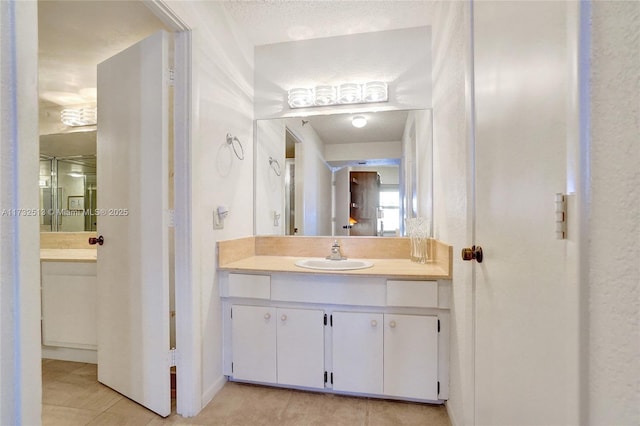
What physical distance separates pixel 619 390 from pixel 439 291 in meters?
1.19

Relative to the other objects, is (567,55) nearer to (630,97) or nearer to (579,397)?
(630,97)

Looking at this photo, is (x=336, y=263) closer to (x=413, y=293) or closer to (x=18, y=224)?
(x=413, y=293)

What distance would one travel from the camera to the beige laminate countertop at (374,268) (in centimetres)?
159

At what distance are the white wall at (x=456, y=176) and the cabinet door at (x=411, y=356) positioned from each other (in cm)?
10

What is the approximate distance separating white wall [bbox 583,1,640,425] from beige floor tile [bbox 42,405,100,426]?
2.24m

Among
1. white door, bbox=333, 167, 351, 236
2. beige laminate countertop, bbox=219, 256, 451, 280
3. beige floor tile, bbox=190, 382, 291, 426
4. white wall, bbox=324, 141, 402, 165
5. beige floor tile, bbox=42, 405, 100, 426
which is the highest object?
white wall, bbox=324, 141, 402, 165

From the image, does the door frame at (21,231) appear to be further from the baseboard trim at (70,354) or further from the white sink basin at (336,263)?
the baseboard trim at (70,354)

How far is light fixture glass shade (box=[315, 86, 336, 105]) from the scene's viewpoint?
2.18 meters

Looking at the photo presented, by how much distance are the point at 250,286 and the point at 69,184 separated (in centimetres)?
216

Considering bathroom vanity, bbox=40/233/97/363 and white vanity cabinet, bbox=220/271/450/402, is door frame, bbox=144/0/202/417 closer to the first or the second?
white vanity cabinet, bbox=220/271/450/402

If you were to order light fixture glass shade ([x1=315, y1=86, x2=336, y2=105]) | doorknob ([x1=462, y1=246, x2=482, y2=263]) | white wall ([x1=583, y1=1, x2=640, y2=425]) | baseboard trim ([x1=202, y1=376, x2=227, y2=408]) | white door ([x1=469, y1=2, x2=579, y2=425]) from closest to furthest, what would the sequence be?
white wall ([x1=583, y1=1, x2=640, y2=425])
white door ([x1=469, y1=2, x2=579, y2=425])
doorknob ([x1=462, y1=246, x2=482, y2=263])
baseboard trim ([x1=202, y1=376, x2=227, y2=408])
light fixture glass shade ([x1=315, y1=86, x2=336, y2=105])

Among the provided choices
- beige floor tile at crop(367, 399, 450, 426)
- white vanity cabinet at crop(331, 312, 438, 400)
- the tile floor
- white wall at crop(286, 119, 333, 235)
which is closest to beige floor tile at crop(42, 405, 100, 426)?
the tile floor

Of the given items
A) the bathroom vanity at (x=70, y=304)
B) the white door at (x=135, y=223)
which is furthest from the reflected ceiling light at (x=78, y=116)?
the bathroom vanity at (x=70, y=304)

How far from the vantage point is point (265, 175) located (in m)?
2.36
